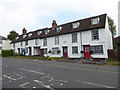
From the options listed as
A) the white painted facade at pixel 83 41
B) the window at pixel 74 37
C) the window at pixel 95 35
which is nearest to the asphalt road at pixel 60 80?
the white painted facade at pixel 83 41

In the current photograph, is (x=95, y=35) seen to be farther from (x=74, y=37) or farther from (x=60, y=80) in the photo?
(x=60, y=80)

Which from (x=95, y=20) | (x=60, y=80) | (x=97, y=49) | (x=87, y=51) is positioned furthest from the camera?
(x=87, y=51)

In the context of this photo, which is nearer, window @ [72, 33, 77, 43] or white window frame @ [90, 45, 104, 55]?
white window frame @ [90, 45, 104, 55]

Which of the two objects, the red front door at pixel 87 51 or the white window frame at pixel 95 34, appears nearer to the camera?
the white window frame at pixel 95 34

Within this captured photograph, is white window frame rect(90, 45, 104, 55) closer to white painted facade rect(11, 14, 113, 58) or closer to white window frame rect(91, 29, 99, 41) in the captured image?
white painted facade rect(11, 14, 113, 58)

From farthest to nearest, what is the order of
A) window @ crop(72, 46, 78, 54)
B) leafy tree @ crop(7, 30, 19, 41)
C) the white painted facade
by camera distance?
leafy tree @ crop(7, 30, 19, 41), window @ crop(72, 46, 78, 54), the white painted facade

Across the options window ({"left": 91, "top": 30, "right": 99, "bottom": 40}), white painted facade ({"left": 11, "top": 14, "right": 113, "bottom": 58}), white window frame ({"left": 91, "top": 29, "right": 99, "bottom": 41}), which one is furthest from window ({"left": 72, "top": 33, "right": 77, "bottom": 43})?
window ({"left": 91, "top": 30, "right": 99, "bottom": 40})

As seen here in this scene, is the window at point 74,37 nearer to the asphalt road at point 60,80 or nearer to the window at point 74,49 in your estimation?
the window at point 74,49

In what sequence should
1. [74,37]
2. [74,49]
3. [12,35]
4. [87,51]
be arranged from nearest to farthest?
[87,51] < [74,49] < [74,37] < [12,35]

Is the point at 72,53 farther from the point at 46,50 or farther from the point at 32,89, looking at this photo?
the point at 32,89

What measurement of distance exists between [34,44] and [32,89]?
31.0 metres

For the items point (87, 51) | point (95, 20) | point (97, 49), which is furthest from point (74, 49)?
point (95, 20)

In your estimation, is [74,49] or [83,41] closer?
[83,41]

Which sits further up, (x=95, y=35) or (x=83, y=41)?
(x=95, y=35)
